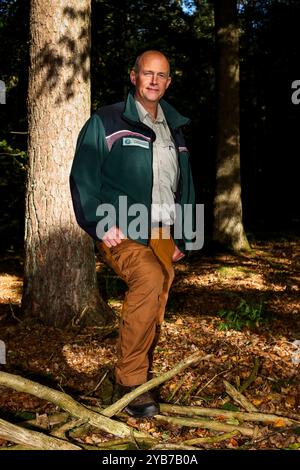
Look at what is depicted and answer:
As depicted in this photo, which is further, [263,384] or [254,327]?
[254,327]

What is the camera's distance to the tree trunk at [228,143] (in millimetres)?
10953

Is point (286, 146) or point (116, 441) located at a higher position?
point (286, 146)

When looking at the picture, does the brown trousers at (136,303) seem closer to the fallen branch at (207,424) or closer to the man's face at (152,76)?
the fallen branch at (207,424)

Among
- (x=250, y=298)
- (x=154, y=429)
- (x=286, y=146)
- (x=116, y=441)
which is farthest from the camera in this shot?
(x=286, y=146)

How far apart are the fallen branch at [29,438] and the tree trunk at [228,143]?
7.94 m

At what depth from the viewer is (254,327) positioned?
20.5ft

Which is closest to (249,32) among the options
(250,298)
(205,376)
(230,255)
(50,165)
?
(230,255)

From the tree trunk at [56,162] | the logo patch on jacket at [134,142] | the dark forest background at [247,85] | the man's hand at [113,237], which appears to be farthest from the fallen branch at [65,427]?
the dark forest background at [247,85]

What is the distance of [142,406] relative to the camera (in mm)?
3832

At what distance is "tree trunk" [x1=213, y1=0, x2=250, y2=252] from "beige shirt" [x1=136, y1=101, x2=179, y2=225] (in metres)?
6.88

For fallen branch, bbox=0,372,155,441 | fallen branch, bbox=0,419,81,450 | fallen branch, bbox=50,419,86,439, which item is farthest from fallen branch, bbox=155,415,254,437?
fallen branch, bbox=0,419,81,450

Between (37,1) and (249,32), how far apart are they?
16.4 meters

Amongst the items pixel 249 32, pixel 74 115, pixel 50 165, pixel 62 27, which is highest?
pixel 249 32

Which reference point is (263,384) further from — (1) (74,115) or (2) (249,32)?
(2) (249,32)
